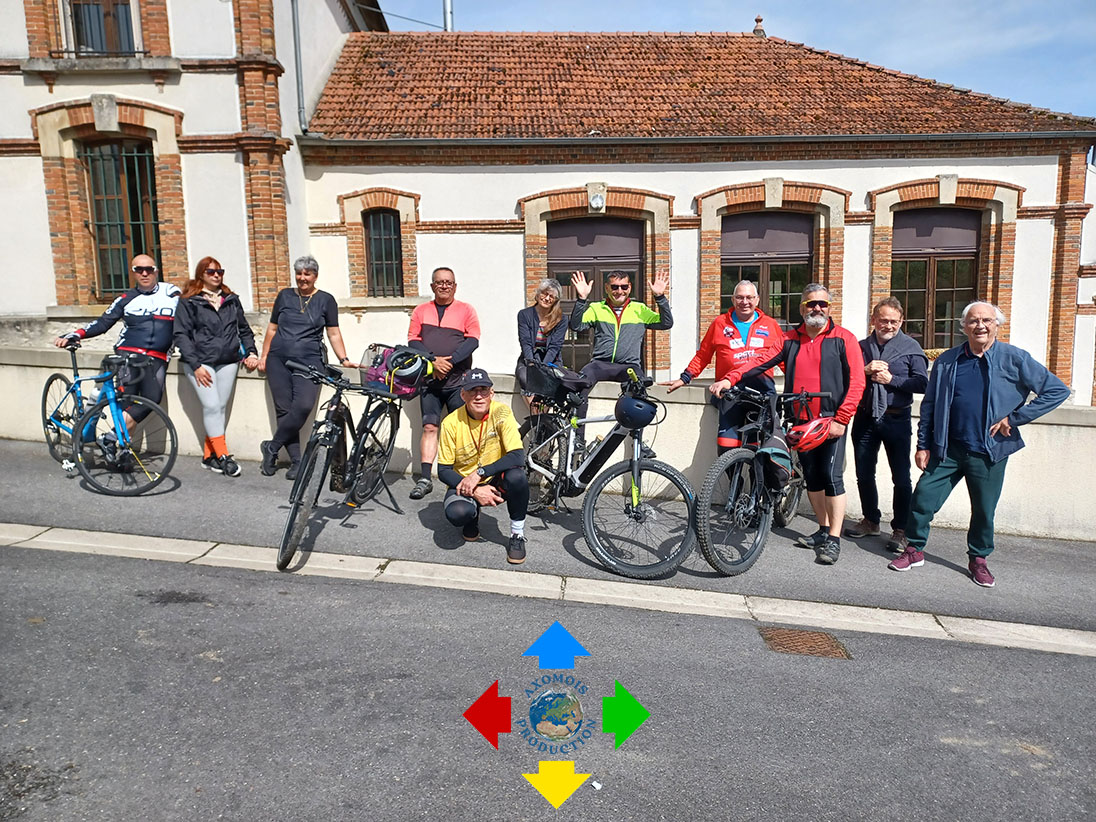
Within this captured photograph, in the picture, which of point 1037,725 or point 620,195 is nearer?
point 1037,725

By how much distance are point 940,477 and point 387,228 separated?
34.6 ft

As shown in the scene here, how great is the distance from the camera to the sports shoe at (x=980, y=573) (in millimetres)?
5094

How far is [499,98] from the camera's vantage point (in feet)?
44.1

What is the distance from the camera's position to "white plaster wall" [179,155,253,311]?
10906 millimetres

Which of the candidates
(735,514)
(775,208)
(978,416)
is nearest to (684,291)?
(775,208)

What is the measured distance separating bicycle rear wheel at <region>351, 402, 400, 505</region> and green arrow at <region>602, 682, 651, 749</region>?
9.31ft

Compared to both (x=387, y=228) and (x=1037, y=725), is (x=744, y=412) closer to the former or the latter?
(x=1037, y=725)

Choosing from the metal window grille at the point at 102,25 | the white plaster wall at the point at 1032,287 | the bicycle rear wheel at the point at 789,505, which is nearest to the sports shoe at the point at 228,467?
the bicycle rear wheel at the point at 789,505

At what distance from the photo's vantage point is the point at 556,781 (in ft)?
8.87

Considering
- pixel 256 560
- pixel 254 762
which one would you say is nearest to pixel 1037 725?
pixel 254 762

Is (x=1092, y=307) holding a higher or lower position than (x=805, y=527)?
higher

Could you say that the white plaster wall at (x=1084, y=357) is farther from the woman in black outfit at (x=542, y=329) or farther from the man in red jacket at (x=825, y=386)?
the woman in black outfit at (x=542, y=329)

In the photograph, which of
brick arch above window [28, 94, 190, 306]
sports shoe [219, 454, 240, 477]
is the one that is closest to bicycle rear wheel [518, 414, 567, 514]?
sports shoe [219, 454, 240, 477]

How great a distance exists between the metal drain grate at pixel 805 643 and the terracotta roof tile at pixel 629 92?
10348mm
